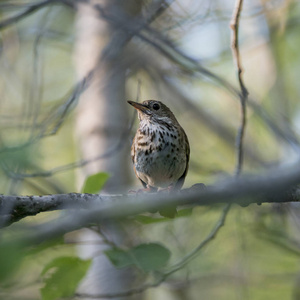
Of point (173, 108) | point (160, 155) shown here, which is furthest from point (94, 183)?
point (173, 108)

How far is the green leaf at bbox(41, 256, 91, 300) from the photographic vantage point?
270 cm

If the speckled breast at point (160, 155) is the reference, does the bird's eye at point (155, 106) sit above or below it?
above

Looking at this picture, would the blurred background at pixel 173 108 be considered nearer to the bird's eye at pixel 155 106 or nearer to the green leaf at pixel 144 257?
the bird's eye at pixel 155 106

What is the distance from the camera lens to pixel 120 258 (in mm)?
2605

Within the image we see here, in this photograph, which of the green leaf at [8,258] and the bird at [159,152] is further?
the bird at [159,152]

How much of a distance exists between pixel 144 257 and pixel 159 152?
258 centimetres

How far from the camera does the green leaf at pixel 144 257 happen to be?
2.50 meters

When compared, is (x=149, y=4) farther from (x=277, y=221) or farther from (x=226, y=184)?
(x=226, y=184)

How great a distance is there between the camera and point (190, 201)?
1517 mm

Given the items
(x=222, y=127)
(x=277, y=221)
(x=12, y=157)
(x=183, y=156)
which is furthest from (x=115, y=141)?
(x=12, y=157)

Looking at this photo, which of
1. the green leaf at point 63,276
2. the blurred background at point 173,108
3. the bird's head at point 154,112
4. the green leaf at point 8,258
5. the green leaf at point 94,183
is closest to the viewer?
the green leaf at point 8,258

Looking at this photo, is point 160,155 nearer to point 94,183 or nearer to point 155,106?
point 155,106

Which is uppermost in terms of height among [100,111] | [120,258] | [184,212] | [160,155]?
[100,111]

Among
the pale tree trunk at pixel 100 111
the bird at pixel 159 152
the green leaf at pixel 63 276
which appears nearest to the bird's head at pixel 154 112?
the bird at pixel 159 152
